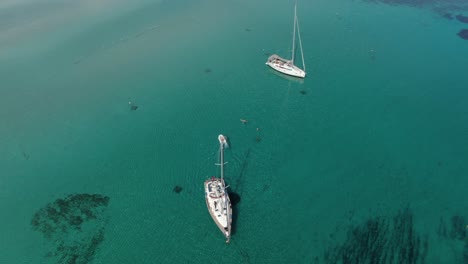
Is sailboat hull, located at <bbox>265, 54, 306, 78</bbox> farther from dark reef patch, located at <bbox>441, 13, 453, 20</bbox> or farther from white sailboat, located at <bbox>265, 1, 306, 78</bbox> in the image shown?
dark reef patch, located at <bbox>441, 13, 453, 20</bbox>

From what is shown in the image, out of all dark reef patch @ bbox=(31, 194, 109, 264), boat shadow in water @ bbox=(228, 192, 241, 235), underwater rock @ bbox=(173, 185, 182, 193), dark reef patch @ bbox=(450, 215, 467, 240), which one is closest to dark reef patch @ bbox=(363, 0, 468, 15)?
dark reef patch @ bbox=(450, 215, 467, 240)

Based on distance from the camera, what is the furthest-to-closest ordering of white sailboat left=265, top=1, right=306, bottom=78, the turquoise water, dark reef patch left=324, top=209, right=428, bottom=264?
1. white sailboat left=265, top=1, right=306, bottom=78
2. the turquoise water
3. dark reef patch left=324, top=209, right=428, bottom=264

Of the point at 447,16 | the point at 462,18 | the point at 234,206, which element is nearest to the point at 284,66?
the point at 234,206

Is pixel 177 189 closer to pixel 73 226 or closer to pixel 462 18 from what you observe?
pixel 73 226

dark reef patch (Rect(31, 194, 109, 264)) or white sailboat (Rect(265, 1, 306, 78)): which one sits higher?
white sailboat (Rect(265, 1, 306, 78))

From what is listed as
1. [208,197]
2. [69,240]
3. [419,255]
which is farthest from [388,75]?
[69,240]

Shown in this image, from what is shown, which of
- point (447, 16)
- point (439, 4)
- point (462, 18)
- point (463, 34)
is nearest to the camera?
point (463, 34)

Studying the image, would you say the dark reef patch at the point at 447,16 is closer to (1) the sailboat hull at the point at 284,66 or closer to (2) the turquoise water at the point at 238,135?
(2) the turquoise water at the point at 238,135
